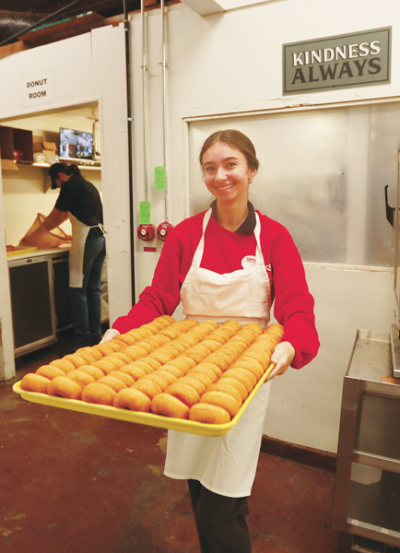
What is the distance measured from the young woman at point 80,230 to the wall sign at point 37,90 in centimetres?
96

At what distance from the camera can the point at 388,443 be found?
1775 mm

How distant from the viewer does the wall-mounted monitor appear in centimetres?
550

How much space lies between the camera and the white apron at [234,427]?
1393mm

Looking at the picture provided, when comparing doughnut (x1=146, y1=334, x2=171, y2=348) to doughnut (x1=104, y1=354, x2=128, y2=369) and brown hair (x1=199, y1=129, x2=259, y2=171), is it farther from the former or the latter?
brown hair (x1=199, y1=129, x2=259, y2=171)

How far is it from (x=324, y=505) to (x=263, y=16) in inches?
104

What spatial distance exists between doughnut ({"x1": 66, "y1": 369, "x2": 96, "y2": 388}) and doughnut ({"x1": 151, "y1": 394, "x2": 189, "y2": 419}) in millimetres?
222

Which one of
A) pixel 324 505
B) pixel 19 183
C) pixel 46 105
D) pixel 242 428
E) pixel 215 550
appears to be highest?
→ pixel 46 105

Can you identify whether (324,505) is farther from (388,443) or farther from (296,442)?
(388,443)

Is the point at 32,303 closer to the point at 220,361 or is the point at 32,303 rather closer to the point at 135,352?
the point at 135,352

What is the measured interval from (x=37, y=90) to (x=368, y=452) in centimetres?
318

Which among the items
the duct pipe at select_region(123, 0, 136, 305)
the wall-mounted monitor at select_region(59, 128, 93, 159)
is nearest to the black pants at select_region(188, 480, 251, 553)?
the duct pipe at select_region(123, 0, 136, 305)

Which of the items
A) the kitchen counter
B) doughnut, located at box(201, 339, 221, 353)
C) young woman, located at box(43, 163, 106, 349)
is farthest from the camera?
young woman, located at box(43, 163, 106, 349)

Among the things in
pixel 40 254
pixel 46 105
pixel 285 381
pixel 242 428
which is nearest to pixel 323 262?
pixel 285 381

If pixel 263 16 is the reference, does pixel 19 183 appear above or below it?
below
